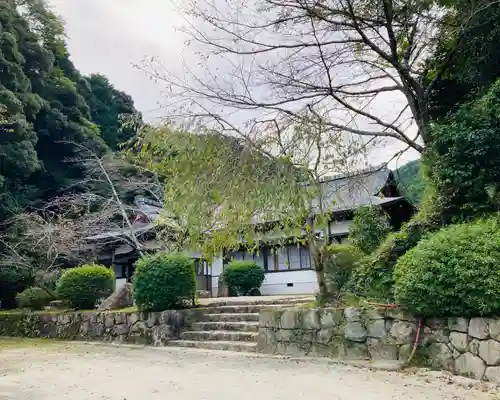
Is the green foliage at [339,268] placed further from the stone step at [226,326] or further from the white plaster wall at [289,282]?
the white plaster wall at [289,282]

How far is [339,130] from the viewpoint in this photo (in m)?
7.08

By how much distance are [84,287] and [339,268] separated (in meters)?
7.52

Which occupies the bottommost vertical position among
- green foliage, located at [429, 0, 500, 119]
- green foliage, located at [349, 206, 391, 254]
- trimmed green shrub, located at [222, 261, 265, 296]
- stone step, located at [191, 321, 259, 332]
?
stone step, located at [191, 321, 259, 332]

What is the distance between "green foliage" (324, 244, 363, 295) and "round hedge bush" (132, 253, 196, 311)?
3355 mm

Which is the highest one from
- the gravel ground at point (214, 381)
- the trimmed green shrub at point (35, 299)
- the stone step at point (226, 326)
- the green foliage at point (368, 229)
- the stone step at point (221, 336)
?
the green foliage at point (368, 229)

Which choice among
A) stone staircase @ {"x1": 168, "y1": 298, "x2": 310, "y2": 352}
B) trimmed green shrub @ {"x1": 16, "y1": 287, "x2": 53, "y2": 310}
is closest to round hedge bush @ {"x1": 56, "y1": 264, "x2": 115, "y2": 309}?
trimmed green shrub @ {"x1": 16, "y1": 287, "x2": 53, "y2": 310}

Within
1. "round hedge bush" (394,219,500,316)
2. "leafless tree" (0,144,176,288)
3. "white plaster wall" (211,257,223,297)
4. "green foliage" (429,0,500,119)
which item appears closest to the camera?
"round hedge bush" (394,219,500,316)

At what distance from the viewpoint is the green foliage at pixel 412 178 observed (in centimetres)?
853

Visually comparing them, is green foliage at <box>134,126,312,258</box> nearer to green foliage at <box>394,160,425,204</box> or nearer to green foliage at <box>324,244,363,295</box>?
green foliage at <box>324,244,363,295</box>

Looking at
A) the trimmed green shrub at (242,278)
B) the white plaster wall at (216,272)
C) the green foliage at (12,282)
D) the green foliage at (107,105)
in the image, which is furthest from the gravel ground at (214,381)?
the green foliage at (107,105)

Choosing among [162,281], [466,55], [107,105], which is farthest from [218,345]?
[107,105]

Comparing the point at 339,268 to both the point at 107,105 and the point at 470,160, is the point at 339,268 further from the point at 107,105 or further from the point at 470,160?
the point at 107,105

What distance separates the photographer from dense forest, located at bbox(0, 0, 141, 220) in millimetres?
17219

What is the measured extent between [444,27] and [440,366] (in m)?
5.94
